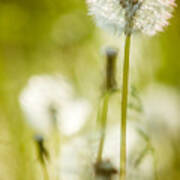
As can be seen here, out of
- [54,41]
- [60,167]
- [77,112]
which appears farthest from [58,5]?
→ [60,167]

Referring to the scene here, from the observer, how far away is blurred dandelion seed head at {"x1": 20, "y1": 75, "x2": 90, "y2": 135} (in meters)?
1.35

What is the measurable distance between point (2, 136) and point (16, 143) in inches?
4.0

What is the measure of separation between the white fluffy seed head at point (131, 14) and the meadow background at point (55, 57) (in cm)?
52

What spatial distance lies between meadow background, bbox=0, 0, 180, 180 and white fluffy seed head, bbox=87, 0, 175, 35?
52cm

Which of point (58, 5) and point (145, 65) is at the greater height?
point (58, 5)

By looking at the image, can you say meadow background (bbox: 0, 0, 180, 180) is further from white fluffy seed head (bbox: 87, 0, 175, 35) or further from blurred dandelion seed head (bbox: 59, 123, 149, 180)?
white fluffy seed head (bbox: 87, 0, 175, 35)

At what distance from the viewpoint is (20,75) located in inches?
70.0

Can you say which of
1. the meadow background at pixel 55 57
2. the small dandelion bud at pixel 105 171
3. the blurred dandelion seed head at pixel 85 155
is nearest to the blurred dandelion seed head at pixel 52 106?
the meadow background at pixel 55 57

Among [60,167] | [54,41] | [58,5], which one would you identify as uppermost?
[58,5]

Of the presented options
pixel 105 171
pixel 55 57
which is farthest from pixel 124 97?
pixel 55 57

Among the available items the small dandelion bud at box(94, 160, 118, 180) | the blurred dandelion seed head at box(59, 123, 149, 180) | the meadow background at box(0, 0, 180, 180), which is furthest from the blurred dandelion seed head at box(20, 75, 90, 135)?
the small dandelion bud at box(94, 160, 118, 180)

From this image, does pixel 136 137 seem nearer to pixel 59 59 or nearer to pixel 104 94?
pixel 104 94

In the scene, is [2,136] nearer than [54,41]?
Yes

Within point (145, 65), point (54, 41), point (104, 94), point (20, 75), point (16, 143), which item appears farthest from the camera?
point (54, 41)
